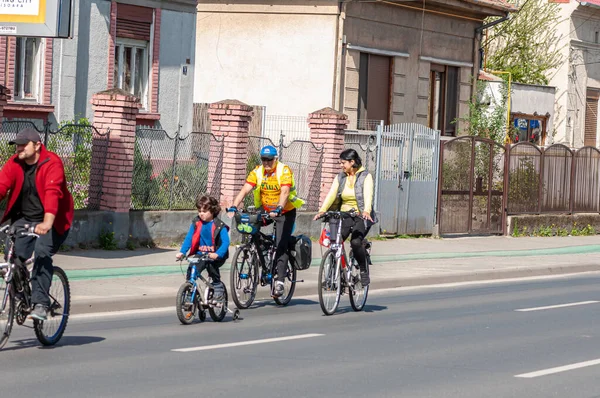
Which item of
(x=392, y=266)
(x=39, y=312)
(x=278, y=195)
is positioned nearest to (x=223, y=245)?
(x=278, y=195)

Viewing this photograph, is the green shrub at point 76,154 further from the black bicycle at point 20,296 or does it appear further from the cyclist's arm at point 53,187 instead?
the cyclist's arm at point 53,187

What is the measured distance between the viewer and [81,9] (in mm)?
22031

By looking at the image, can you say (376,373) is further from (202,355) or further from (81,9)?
(81,9)

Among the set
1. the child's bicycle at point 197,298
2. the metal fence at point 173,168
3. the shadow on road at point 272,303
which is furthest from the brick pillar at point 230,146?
the child's bicycle at point 197,298

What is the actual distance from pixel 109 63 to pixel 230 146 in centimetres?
366

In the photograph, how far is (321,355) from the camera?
1022 centimetres

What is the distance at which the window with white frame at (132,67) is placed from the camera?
23484 millimetres

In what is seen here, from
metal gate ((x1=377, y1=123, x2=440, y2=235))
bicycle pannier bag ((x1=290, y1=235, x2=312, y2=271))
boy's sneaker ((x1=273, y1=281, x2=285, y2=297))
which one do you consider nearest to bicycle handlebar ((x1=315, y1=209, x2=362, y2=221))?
bicycle pannier bag ((x1=290, y1=235, x2=312, y2=271))

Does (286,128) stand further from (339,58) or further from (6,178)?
(6,178)

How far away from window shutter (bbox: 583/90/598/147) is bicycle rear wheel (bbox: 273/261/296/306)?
30093mm

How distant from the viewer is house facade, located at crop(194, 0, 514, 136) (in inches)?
1141

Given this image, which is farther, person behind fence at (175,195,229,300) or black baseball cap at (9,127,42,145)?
person behind fence at (175,195,229,300)

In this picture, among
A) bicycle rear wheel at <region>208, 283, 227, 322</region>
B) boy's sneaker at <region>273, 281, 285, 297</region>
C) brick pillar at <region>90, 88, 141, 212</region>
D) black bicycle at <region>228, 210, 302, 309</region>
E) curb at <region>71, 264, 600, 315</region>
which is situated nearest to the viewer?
bicycle rear wheel at <region>208, 283, 227, 322</region>

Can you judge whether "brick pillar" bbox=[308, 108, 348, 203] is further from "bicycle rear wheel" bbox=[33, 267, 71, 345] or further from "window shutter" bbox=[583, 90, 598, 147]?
"window shutter" bbox=[583, 90, 598, 147]
